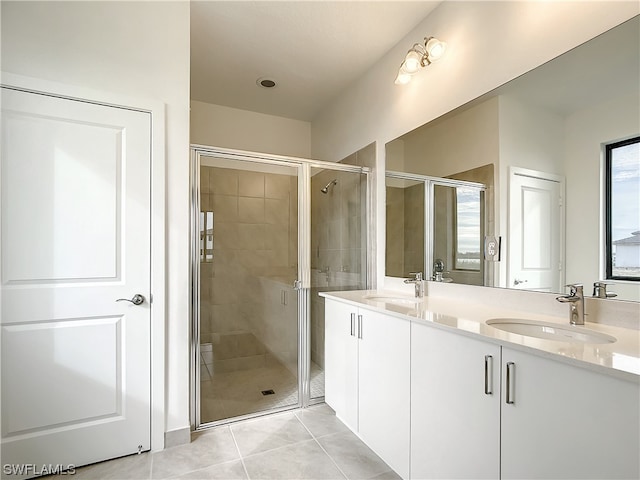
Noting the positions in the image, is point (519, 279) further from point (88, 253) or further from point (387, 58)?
point (88, 253)

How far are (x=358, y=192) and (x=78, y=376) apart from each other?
7.36 ft

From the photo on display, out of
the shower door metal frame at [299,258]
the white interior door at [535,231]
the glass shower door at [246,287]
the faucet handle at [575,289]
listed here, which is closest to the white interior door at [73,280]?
the shower door metal frame at [299,258]

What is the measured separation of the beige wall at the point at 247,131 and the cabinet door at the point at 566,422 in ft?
10.5

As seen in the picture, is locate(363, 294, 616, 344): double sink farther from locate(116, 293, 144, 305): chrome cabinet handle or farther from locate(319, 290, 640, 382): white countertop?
locate(116, 293, 144, 305): chrome cabinet handle

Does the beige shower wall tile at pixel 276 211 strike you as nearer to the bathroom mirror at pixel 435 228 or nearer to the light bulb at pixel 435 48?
the bathroom mirror at pixel 435 228

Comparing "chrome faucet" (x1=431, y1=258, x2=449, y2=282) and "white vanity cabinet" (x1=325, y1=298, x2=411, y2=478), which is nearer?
"white vanity cabinet" (x1=325, y1=298, x2=411, y2=478)

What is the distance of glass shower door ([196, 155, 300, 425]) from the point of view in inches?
87.4

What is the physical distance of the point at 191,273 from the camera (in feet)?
6.98

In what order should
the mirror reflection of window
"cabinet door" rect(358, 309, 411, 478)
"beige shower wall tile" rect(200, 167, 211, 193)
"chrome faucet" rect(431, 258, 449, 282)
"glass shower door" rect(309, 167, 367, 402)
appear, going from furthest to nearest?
1. "glass shower door" rect(309, 167, 367, 402)
2. "beige shower wall tile" rect(200, 167, 211, 193)
3. "chrome faucet" rect(431, 258, 449, 282)
4. the mirror reflection of window
5. "cabinet door" rect(358, 309, 411, 478)

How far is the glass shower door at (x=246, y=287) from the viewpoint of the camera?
87.4 inches

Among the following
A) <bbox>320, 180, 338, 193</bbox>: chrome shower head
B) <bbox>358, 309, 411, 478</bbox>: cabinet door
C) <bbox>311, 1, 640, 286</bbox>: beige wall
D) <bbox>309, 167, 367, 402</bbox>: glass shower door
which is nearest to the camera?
<bbox>311, 1, 640, 286</bbox>: beige wall

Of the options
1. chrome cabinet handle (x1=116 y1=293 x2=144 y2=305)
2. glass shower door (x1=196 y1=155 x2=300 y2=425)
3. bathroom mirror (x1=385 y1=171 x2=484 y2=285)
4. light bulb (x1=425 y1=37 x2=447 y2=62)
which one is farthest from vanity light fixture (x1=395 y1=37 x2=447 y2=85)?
chrome cabinet handle (x1=116 y1=293 x2=144 y2=305)

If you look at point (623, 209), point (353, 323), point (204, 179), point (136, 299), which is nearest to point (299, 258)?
point (353, 323)

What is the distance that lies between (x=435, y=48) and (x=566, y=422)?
1.98 metres
